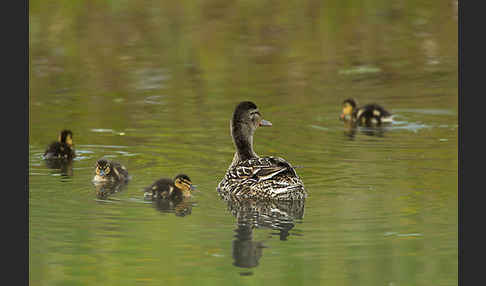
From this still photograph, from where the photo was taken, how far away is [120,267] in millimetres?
6109

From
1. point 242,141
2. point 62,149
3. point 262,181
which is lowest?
point 262,181

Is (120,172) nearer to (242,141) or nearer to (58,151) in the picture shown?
(242,141)

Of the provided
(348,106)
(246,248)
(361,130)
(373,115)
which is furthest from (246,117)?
(348,106)

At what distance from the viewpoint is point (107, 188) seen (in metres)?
8.49

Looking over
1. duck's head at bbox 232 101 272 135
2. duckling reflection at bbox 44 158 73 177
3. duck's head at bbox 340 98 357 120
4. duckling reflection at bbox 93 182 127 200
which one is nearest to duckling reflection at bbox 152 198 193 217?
duckling reflection at bbox 93 182 127 200

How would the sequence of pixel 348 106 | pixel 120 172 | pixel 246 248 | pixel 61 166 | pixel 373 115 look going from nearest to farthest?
pixel 246 248
pixel 120 172
pixel 61 166
pixel 373 115
pixel 348 106

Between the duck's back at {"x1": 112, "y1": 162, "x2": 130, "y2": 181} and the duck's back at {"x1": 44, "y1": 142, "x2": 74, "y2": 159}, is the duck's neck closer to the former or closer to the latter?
the duck's back at {"x1": 112, "y1": 162, "x2": 130, "y2": 181}

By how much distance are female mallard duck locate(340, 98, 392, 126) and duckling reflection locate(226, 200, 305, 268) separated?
12.8 feet

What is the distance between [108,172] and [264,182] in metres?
1.37

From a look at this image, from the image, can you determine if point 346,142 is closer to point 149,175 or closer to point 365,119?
point 365,119

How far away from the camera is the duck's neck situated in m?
8.87

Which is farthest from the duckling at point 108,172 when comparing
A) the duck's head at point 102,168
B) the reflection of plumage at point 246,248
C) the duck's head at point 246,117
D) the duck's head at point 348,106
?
the duck's head at point 348,106

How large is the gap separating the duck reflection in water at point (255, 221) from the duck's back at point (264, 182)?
64 mm

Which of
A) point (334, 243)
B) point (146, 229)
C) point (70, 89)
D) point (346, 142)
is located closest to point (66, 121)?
point (70, 89)
